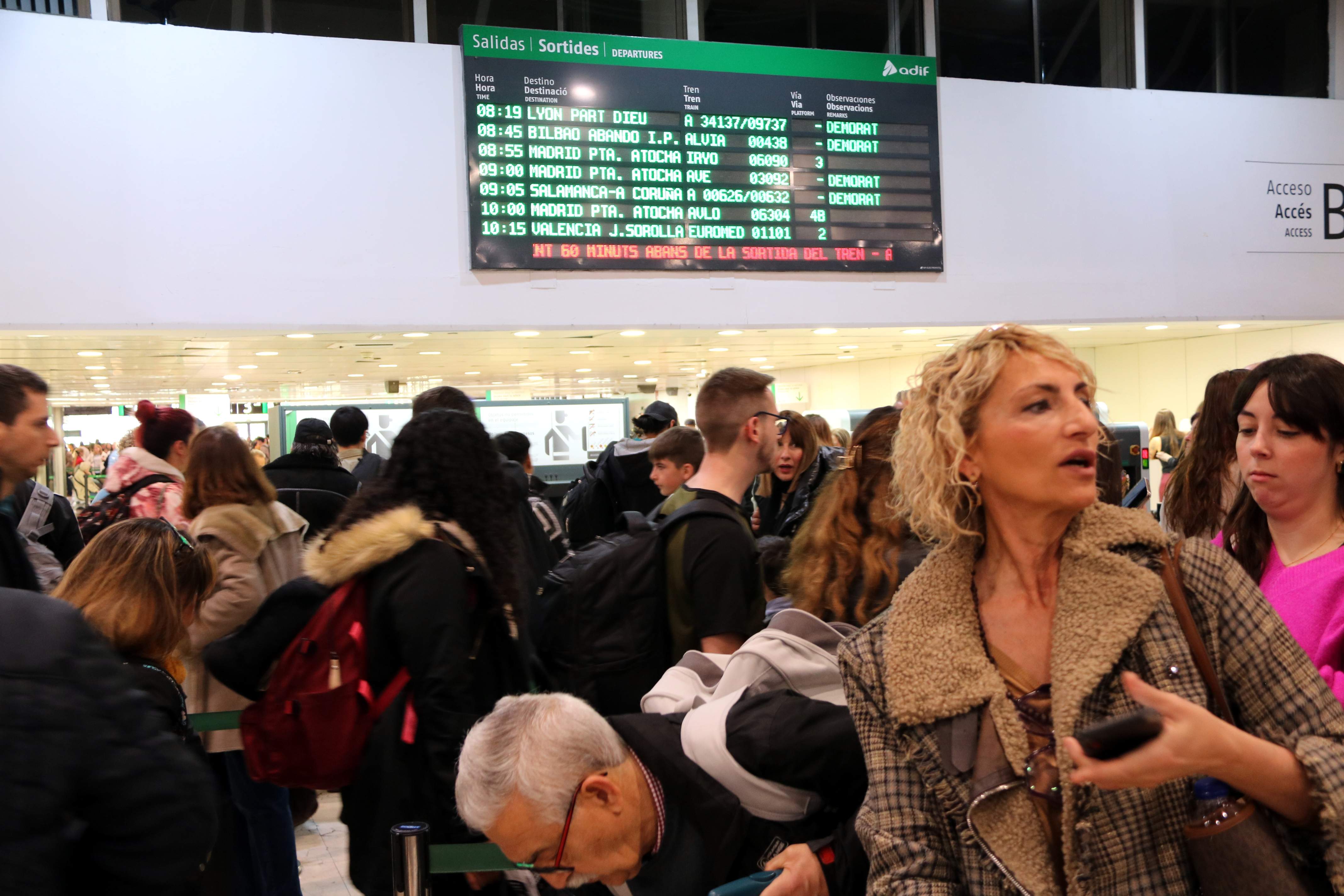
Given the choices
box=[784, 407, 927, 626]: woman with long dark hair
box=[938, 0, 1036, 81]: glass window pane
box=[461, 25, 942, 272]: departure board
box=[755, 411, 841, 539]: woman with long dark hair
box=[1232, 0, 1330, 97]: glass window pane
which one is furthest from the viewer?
box=[1232, 0, 1330, 97]: glass window pane

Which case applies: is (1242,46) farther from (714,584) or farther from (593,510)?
(714,584)

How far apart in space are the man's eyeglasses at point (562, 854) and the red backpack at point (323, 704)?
0.74 meters

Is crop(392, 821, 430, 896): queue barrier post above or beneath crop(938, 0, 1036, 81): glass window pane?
beneath

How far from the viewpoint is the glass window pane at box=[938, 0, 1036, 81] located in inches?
347

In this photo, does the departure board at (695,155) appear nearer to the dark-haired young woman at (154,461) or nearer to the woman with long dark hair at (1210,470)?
the dark-haired young woman at (154,461)

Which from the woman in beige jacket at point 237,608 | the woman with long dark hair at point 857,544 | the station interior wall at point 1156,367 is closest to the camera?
the woman with long dark hair at point 857,544

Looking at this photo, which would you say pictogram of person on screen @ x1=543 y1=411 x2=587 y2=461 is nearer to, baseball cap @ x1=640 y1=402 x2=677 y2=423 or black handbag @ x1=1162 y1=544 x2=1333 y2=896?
baseball cap @ x1=640 y1=402 x2=677 y2=423

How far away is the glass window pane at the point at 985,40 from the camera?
8812 mm

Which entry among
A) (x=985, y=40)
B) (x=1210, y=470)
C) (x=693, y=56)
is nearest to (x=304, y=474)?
(x=1210, y=470)

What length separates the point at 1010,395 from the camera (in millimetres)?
1445

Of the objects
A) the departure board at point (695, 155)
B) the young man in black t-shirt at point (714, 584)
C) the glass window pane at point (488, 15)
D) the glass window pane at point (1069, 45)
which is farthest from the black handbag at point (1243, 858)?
the glass window pane at point (1069, 45)

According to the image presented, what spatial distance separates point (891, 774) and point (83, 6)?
24.7ft

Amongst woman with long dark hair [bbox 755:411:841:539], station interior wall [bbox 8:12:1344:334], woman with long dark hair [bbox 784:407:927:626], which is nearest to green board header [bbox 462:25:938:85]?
station interior wall [bbox 8:12:1344:334]

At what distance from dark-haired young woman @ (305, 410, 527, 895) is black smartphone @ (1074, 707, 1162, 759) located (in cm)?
152
